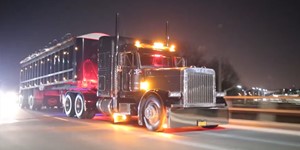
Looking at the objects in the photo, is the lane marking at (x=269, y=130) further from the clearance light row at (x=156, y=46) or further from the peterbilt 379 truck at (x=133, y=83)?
the clearance light row at (x=156, y=46)

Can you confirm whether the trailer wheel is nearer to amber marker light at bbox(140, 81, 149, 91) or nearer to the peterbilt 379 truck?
the peterbilt 379 truck

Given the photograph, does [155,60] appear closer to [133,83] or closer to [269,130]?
[133,83]

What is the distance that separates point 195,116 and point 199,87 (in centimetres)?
106

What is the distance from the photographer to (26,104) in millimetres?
28469

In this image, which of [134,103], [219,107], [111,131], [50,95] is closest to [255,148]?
[219,107]

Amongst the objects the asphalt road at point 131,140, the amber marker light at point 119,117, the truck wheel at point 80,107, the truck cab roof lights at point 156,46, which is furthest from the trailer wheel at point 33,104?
the truck cab roof lights at point 156,46

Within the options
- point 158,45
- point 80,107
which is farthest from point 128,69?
point 80,107

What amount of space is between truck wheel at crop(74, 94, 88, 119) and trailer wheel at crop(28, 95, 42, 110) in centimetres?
803

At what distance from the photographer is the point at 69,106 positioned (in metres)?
19.3

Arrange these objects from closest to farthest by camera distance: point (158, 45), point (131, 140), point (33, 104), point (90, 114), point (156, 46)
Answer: point (131, 140) → point (156, 46) → point (158, 45) → point (90, 114) → point (33, 104)

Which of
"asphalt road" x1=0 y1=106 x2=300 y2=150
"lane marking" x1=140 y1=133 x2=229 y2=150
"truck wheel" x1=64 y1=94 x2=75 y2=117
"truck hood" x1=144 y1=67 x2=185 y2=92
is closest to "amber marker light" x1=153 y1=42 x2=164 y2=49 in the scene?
"truck hood" x1=144 y1=67 x2=185 y2=92

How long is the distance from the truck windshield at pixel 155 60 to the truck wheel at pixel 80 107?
481 cm

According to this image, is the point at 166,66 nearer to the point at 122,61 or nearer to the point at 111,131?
the point at 122,61

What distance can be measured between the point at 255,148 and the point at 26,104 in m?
22.6
